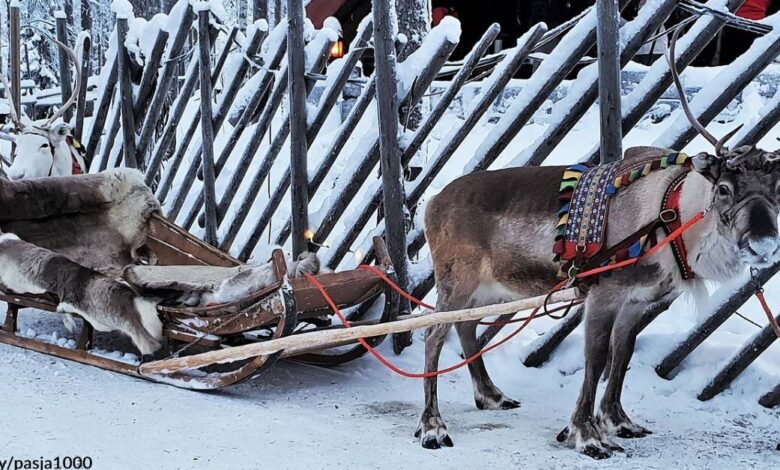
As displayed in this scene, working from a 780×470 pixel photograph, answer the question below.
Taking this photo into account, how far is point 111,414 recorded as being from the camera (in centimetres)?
379

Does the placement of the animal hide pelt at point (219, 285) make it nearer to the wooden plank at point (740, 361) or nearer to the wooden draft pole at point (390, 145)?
the wooden draft pole at point (390, 145)

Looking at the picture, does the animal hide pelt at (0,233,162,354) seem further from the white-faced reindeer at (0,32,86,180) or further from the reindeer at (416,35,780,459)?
the white-faced reindeer at (0,32,86,180)

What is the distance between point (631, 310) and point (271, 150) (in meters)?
3.44

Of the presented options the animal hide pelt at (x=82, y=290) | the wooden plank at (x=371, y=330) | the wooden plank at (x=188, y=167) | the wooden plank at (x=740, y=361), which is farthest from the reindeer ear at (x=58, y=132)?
the wooden plank at (x=740, y=361)

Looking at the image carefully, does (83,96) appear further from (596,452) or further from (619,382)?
(596,452)

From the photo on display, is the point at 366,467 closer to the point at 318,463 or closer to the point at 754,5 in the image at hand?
the point at 318,463

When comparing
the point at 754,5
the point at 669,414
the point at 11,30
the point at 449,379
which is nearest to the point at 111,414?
the point at 449,379

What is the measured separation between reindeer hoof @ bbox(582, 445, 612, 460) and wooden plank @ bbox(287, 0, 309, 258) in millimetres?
2555

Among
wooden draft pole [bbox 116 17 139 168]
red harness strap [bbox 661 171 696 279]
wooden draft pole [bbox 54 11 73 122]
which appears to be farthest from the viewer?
wooden draft pole [bbox 54 11 73 122]

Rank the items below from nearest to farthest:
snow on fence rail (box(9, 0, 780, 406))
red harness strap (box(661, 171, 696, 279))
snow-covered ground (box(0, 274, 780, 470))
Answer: snow-covered ground (box(0, 274, 780, 470))
red harness strap (box(661, 171, 696, 279))
snow on fence rail (box(9, 0, 780, 406))

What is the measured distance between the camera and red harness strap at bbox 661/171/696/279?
11.7 feet

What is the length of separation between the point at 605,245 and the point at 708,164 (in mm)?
589

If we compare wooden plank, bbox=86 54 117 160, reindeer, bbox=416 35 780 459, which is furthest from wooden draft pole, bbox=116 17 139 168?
reindeer, bbox=416 35 780 459

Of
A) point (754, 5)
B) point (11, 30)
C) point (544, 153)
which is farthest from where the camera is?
point (754, 5)
